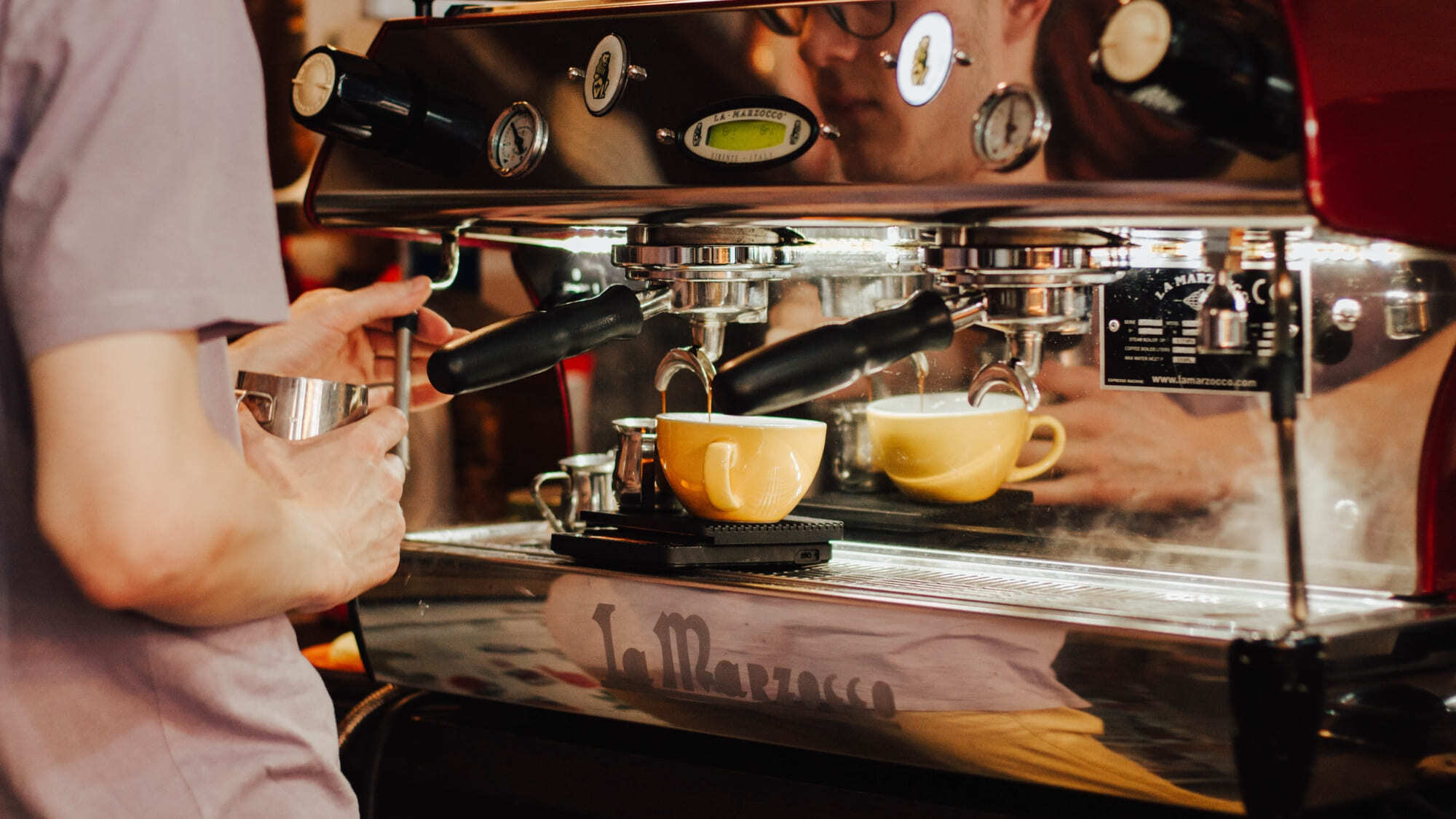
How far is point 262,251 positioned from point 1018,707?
42cm

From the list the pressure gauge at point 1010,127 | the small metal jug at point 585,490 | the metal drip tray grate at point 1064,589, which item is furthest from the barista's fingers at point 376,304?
the pressure gauge at point 1010,127

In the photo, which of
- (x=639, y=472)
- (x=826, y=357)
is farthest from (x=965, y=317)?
(x=639, y=472)

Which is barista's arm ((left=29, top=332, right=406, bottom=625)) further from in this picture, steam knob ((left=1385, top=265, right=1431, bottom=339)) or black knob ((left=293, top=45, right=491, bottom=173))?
steam knob ((left=1385, top=265, right=1431, bottom=339))

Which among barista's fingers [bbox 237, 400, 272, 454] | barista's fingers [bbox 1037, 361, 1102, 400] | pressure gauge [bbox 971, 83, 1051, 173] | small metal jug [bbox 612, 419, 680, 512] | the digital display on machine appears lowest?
small metal jug [bbox 612, 419, 680, 512]

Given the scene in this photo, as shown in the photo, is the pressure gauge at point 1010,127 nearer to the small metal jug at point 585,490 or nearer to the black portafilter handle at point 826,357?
the black portafilter handle at point 826,357

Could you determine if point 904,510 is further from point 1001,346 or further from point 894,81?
point 894,81

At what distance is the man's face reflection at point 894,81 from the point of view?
627 mm

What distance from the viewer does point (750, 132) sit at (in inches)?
27.5

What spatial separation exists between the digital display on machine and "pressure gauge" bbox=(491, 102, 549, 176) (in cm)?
12

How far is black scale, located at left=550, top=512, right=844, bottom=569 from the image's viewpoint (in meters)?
0.77

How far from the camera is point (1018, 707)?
65 cm

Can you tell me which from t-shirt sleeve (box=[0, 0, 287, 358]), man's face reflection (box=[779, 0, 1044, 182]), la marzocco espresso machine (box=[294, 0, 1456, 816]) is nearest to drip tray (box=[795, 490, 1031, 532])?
la marzocco espresso machine (box=[294, 0, 1456, 816])

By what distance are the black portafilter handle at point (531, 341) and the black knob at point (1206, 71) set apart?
374mm

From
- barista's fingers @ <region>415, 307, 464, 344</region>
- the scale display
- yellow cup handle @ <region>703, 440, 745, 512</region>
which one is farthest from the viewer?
barista's fingers @ <region>415, 307, 464, 344</region>
